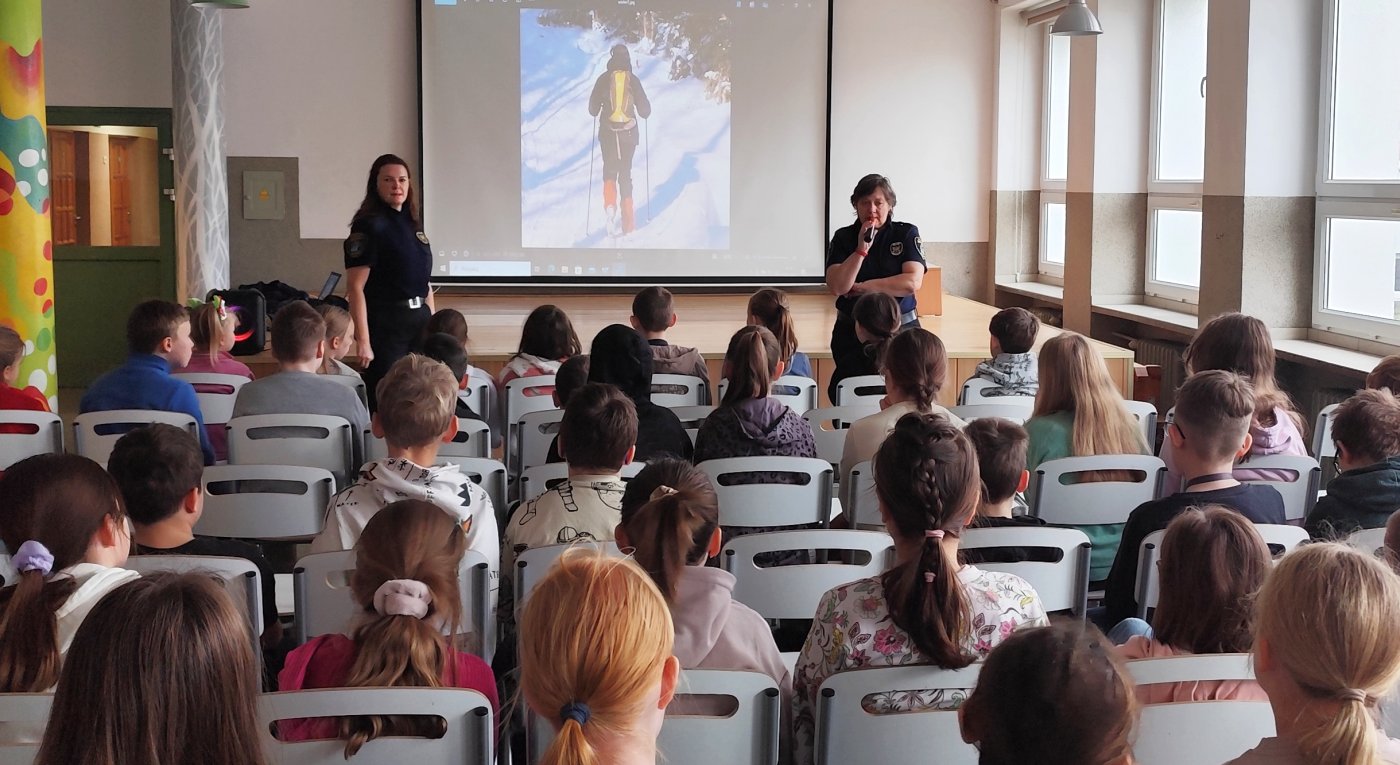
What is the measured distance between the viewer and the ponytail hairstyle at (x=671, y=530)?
90.8 inches

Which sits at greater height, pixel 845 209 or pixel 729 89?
pixel 729 89

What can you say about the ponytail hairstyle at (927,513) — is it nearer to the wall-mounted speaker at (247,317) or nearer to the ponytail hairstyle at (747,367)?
the ponytail hairstyle at (747,367)

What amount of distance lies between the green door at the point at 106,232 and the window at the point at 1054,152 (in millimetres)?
6437

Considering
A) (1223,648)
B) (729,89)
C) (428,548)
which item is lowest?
(1223,648)

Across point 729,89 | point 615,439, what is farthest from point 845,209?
point 615,439

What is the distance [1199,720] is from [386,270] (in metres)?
4.44

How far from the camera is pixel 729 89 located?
9.78m

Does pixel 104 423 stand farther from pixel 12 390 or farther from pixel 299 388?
pixel 299 388

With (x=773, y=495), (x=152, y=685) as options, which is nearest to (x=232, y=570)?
(x=152, y=685)

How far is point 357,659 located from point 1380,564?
144 centimetres

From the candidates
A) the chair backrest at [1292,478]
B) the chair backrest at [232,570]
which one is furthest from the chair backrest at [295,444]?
the chair backrest at [1292,478]

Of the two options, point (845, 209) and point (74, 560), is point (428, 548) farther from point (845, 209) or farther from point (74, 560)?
point (845, 209)

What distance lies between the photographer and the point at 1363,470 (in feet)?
10.1

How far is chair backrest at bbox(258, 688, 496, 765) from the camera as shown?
5.84 ft
